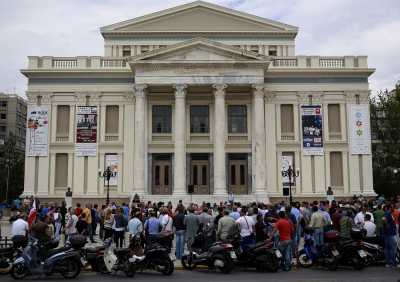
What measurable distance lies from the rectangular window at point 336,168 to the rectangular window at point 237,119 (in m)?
7.67

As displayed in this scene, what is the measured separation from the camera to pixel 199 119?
42.9 metres

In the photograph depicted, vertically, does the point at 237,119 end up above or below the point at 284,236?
above

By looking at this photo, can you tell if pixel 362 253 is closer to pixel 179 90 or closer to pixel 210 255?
pixel 210 255

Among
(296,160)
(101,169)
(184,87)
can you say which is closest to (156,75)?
(184,87)

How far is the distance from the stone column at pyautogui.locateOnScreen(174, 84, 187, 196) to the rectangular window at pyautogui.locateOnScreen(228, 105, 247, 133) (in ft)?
14.5

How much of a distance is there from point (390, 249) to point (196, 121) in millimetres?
28178

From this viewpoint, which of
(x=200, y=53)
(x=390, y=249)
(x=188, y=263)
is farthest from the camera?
(x=200, y=53)

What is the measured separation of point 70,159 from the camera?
137 ft

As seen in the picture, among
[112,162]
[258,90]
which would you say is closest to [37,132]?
[112,162]

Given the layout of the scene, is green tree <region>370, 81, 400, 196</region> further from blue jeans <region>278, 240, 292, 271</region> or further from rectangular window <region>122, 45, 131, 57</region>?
blue jeans <region>278, 240, 292, 271</region>

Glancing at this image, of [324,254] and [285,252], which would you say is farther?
[285,252]

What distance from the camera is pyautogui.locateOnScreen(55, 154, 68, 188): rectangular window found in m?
41.8

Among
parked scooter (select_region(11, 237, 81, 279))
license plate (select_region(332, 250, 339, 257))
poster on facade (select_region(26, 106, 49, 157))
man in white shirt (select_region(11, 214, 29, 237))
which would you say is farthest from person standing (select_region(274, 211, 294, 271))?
poster on facade (select_region(26, 106, 49, 157))

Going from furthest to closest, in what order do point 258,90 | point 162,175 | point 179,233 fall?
point 162,175
point 258,90
point 179,233
